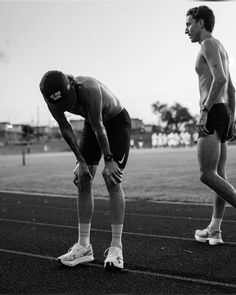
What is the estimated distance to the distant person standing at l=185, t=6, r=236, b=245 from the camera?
3.71 metres

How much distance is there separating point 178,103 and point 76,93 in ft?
495

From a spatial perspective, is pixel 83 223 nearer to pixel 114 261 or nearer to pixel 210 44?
pixel 114 261

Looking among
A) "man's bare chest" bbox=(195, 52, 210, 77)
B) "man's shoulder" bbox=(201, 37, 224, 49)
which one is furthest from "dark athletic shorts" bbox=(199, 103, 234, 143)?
"man's shoulder" bbox=(201, 37, 224, 49)

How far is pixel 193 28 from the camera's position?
3.87 m

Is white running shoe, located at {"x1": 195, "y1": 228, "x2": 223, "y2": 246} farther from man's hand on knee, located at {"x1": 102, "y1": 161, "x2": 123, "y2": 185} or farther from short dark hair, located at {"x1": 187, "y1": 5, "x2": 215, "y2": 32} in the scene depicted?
short dark hair, located at {"x1": 187, "y1": 5, "x2": 215, "y2": 32}

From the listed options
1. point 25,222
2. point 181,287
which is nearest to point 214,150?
point 181,287

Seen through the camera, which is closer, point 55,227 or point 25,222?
point 55,227

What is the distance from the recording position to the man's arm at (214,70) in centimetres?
367

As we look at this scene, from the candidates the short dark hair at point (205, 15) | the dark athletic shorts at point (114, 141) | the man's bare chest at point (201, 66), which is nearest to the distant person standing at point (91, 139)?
the dark athletic shorts at point (114, 141)

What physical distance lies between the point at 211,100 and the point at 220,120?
0.73 feet

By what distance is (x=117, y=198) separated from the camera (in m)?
3.53

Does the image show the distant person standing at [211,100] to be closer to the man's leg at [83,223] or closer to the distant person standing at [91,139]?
the distant person standing at [91,139]

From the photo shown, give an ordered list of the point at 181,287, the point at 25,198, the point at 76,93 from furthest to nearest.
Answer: the point at 25,198
the point at 76,93
the point at 181,287

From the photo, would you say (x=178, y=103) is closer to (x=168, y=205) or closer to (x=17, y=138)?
(x=17, y=138)
